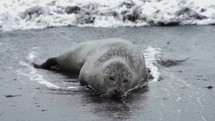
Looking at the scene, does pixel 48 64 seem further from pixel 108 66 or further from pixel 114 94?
pixel 114 94

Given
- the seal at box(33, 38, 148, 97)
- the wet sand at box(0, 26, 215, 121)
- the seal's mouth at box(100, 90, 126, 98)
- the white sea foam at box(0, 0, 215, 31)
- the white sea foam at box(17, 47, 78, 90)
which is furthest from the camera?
the white sea foam at box(0, 0, 215, 31)

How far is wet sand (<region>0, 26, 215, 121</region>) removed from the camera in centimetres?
623

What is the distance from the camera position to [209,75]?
843 cm

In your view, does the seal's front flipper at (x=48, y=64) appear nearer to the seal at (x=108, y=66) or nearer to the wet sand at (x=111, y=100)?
the seal at (x=108, y=66)

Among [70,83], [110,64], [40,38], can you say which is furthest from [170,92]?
[40,38]

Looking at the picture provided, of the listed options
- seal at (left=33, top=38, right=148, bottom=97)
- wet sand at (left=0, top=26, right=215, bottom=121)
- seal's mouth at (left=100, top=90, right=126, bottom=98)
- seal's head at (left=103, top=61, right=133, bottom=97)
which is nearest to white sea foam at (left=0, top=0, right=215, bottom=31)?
wet sand at (left=0, top=26, right=215, bottom=121)

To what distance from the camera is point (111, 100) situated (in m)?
6.84

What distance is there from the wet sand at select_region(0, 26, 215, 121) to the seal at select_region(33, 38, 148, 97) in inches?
6.7

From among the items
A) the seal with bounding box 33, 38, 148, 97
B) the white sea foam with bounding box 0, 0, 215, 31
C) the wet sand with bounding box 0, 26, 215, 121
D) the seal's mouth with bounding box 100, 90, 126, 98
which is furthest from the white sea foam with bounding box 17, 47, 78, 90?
the white sea foam with bounding box 0, 0, 215, 31

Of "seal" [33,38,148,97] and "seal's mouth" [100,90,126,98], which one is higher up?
"seal" [33,38,148,97]

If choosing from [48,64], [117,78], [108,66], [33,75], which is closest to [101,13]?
[48,64]

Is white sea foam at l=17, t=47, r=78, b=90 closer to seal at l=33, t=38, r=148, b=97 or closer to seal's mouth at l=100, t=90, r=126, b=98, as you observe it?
seal at l=33, t=38, r=148, b=97

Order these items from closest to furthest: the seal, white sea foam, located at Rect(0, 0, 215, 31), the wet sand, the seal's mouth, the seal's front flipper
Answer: the wet sand → the seal's mouth → the seal → the seal's front flipper → white sea foam, located at Rect(0, 0, 215, 31)

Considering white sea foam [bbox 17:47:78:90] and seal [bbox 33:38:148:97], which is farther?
white sea foam [bbox 17:47:78:90]
